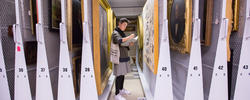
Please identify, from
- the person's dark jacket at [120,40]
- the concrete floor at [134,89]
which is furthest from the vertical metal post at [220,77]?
the concrete floor at [134,89]

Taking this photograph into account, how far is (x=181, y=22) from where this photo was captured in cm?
163

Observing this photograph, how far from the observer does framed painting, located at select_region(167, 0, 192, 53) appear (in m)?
1.37

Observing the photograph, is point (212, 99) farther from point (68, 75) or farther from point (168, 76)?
point (68, 75)

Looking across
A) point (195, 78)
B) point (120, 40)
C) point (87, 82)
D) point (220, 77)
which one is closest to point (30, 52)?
point (87, 82)

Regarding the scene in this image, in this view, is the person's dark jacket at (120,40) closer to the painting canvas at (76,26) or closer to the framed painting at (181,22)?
the painting canvas at (76,26)

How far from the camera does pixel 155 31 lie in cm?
157

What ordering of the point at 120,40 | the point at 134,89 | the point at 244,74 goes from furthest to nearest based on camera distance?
1. the point at 134,89
2. the point at 120,40
3. the point at 244,74

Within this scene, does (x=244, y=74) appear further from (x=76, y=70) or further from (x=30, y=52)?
(x=30, y=52)

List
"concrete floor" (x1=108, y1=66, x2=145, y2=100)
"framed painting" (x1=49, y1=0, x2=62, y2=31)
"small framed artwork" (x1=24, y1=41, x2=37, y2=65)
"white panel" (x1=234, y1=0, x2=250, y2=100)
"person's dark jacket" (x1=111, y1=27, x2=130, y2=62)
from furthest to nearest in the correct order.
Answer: "concrete floor" (x1=108, y1=66, x2=145, y2=100) → "person's dark jacket" (x1=111, y1=27, x2=130, y2=62) → "framed painting" (x1=49, y1=0, x2=62, y2=31) → "small framed artwork" (x1=24, y1=41, x2=37, y2=65) → "white panel" (x1=234, y1=0, x2=250, y2=100)

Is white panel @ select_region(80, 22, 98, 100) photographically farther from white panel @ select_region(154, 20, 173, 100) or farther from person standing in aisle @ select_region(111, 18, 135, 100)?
person standing in aisle @ select_region(111, 18, 135, 100)

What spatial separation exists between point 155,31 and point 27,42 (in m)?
1.49

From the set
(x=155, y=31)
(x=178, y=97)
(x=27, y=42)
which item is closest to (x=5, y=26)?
(x=27, y=42)

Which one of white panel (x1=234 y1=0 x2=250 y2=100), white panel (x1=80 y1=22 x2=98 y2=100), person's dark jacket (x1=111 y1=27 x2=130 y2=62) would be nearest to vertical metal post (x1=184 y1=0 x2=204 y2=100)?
white panel (x1=234 y1=0 x2=250 y2=100)

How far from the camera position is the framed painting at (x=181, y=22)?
137 centimetres
